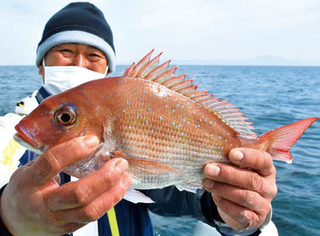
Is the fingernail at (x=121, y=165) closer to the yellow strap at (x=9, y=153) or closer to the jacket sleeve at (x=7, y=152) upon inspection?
the jacket sleeve at (x=7, y=152)

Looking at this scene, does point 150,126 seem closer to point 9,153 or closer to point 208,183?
point 208,183

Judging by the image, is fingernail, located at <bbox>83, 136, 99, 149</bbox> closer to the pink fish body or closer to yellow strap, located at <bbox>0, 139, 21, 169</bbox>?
the pink fish body

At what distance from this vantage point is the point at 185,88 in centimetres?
203

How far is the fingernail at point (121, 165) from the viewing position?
161cm

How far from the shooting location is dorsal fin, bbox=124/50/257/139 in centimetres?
193

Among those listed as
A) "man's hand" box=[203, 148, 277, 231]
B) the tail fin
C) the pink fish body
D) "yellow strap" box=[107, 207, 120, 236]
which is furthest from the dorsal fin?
"yellow strap" box=[107, 207, 120, 236]

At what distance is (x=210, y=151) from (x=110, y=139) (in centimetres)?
80

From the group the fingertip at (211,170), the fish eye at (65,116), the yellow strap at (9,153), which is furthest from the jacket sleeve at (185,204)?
the fish eye at (65,116)

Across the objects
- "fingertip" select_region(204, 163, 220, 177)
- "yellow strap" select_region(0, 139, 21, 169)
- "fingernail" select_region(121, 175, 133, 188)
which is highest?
"fingertip" select_region(204, 163, 220, 177)

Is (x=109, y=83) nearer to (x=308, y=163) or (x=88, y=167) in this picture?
(x=88, y=167)

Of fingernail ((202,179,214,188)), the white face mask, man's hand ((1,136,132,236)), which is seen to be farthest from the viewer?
the white face mask

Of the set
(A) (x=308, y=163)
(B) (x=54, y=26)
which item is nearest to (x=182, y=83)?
(B) (x=54, y=26)

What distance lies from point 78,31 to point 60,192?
8.43 feet

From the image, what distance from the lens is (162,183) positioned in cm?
195
